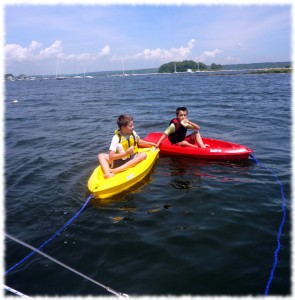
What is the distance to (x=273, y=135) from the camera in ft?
34.3

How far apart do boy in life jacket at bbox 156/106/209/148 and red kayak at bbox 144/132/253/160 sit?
0.21 m

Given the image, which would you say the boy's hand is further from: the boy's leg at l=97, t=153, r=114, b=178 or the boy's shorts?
the boy's leg at l=97, t=153, r=114, b=178

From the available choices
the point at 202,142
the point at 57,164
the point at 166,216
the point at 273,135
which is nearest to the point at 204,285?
the point at 166,216

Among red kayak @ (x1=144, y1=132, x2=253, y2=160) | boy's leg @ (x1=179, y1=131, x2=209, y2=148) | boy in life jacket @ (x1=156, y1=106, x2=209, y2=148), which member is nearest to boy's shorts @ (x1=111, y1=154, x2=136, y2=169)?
boy in life jacket @ (x1=156, y1=106, x2=209, y2=148)

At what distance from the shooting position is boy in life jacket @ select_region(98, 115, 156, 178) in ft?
20.6

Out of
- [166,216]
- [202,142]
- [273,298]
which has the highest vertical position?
[202,142]

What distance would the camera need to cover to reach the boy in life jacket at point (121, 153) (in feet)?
20.6

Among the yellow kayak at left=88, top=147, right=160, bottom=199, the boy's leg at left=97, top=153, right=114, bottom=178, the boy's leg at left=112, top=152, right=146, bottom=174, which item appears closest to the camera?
the yellow kayak at left=88, top=147, right=160, bottom=199

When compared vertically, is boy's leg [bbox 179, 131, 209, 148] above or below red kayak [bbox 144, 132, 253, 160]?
above

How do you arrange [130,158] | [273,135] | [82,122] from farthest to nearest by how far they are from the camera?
1. [82,122]
2. [273,135]
3. [130,158]

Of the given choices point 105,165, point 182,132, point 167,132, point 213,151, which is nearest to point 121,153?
point 105,165

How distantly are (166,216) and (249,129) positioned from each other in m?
7.88

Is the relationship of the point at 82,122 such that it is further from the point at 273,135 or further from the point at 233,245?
the point at 233,245

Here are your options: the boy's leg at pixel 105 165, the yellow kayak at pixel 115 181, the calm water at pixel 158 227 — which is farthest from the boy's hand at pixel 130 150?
the calm water at pixel 158 227
